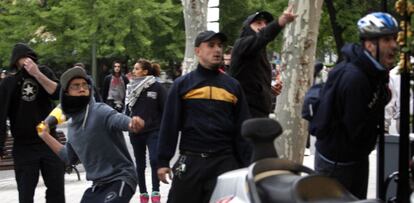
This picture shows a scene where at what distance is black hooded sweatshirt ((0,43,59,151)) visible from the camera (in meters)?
8.91

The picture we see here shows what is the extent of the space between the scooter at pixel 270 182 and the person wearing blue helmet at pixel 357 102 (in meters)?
1.19

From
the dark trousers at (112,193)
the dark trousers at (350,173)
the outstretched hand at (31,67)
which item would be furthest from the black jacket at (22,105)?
the dark trousers at (350,173)

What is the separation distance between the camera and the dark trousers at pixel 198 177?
6680 millimetres

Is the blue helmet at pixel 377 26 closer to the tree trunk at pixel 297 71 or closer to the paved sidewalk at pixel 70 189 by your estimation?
the tree trunk at pixel 297 71

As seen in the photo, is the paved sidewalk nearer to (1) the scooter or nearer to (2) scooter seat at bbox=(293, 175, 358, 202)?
(1) the scooter

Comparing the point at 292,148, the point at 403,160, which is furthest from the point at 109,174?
the point at 292,148

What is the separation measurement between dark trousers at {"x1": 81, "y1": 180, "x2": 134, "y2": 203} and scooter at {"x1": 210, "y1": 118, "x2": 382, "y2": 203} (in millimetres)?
1737

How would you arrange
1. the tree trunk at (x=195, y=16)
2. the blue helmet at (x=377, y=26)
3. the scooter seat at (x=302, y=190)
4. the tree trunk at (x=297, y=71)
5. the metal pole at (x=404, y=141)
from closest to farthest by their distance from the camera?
the scooter seat at (x=302, y=190), the metal pole at (x=404, y=141), the blue helmet at (x=377, y=26), the tree trunk at (x=297, y=71), the tree trunk at (x=195, y=16)

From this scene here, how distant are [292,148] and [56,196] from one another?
2.80m

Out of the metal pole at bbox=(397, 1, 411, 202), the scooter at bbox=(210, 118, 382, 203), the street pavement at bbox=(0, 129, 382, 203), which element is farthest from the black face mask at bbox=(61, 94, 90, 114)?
the street pavement at bbox=(0, 129, 382, 203)

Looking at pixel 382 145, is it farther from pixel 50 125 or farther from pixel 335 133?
pixel 50 125

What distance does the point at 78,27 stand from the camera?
111ft

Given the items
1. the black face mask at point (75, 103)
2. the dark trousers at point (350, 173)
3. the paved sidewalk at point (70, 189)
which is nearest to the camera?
the dark trousers at point (350, 173)

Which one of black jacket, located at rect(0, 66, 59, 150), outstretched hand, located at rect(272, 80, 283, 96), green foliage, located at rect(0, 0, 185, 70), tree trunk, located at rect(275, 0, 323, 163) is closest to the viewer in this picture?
black jacket, located at rect(0, 66, 59, 150)
